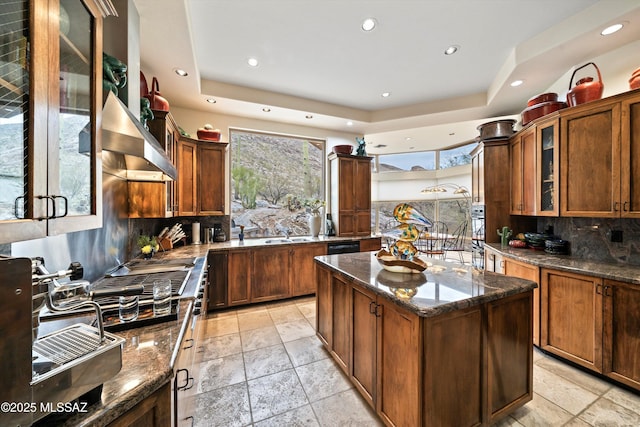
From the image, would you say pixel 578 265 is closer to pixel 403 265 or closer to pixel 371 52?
pixel 403 265

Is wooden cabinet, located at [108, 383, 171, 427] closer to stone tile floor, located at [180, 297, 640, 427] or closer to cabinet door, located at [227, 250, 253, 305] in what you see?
stone tile floor, located at [180, 297, 640, 427]

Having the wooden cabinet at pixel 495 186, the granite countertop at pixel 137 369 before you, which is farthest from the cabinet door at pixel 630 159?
the granite countertop at pixel 137 369

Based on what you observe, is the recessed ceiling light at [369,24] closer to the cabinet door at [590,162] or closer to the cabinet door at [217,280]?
the cabinet door at [590,162]

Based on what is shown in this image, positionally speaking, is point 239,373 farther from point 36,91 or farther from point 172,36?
point 172,36

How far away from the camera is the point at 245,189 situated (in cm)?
433

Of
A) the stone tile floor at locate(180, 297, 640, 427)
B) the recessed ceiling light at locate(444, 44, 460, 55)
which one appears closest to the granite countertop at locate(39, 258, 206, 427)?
the stone tile floor at locate(180, 297, 640, 427)

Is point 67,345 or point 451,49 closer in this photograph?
point 67,345

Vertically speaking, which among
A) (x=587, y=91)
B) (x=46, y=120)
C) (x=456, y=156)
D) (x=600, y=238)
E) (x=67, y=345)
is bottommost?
(x=67, y=345)

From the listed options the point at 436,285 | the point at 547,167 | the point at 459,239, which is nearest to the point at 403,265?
the point at 436,285

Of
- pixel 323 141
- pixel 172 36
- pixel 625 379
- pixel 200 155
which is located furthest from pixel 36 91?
pixel 323 141

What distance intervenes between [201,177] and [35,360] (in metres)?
3.30

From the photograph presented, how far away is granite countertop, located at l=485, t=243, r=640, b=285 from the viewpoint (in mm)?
1909

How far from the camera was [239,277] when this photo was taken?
3508 mm

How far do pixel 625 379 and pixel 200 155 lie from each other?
5102 mm
